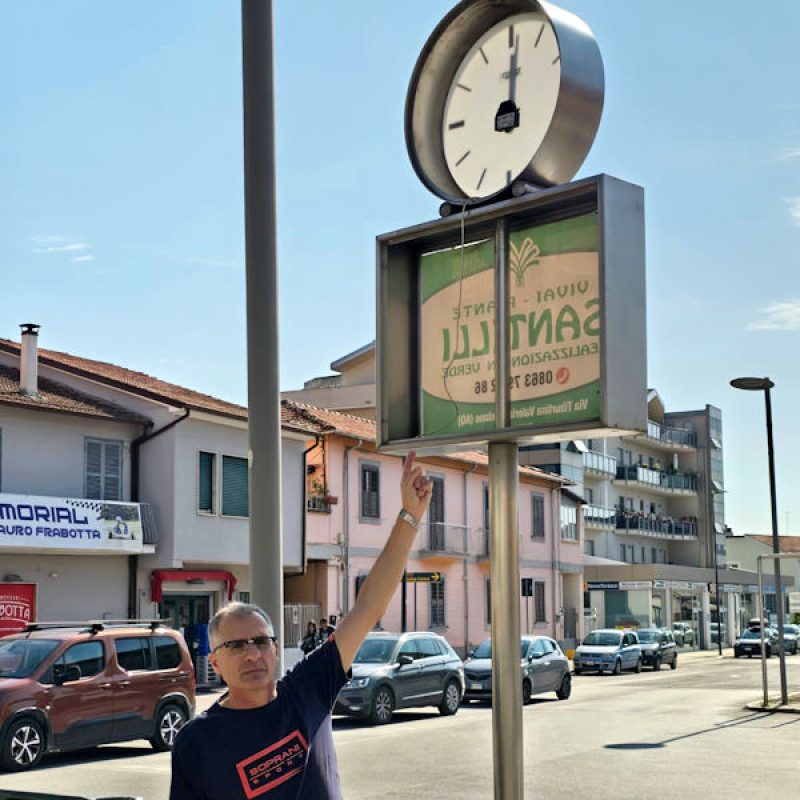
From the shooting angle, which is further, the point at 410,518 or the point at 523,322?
the point at 523,322

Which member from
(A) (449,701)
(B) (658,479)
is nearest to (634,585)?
(B) (658,479)

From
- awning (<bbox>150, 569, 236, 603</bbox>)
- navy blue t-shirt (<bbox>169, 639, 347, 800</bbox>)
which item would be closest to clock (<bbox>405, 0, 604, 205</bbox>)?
navy blue t-shirt (<bbox>169, 639, 347, 800</bbox>)

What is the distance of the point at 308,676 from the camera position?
405 centimetres

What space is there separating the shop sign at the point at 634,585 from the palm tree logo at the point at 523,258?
63.5 m

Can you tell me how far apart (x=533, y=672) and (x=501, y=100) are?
2612 cm

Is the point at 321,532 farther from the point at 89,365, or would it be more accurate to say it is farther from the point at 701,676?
the point at 701,676

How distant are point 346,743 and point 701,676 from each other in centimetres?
2472

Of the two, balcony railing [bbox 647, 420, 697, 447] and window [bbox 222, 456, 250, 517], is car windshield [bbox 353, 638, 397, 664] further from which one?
balcony railing [bbox 647, 420, 697, 447]

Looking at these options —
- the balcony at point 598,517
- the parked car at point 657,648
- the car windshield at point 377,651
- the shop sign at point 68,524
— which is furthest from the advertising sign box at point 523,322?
the balcony at point 598,517

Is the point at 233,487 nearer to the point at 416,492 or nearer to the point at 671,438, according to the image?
the point at 416,492

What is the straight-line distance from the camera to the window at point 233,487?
3553 centimetres

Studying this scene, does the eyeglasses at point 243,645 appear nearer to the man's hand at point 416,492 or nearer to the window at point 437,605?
the man's hand at point 416,492

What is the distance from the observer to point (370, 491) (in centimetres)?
4309

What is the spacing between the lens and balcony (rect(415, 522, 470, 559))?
4525 centimetres
